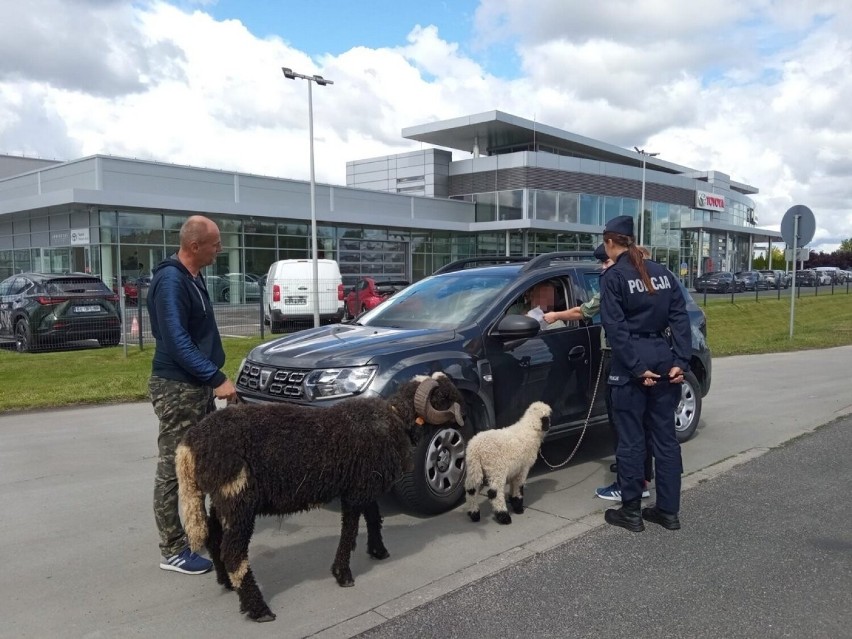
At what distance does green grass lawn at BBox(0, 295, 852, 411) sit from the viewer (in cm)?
948

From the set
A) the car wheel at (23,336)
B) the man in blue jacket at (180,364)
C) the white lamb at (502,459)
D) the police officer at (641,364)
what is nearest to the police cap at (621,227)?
the police officer at (641,364)

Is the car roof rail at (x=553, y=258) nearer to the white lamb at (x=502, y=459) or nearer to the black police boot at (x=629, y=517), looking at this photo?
the white lamb at (x=502, y=459)

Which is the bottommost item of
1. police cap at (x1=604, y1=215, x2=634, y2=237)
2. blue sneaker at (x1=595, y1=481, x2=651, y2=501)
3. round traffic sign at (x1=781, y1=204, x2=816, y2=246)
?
blue sneaker at (x1=595, y1=481, x2=651, y2=501)

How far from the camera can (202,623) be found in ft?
11.5

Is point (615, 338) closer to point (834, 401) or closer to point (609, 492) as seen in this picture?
point (609, 492)

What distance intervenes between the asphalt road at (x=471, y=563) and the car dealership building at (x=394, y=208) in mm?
24160

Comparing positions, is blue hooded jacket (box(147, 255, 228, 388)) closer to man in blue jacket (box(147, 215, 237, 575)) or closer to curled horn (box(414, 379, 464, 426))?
man in blue jacket (box(147, 215, 237, 575))

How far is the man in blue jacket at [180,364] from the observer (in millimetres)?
3867

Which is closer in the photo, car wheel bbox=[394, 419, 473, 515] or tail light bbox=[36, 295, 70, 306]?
car wheel bbox=[394, 419, 473, 515]

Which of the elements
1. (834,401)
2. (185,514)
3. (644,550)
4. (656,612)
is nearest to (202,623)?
(185,514)

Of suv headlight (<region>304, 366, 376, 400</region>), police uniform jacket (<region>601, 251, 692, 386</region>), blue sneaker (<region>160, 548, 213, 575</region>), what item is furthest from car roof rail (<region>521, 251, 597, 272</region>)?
blue sneaker (<region>160, 548, 213, 575</region>)

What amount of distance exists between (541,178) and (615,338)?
138 feet

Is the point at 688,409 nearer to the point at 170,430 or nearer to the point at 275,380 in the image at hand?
the point at 275,380

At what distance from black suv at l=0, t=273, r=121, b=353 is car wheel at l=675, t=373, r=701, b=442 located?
1175 cm
